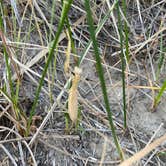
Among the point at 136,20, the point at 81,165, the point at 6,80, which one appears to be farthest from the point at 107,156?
the point at 136,20

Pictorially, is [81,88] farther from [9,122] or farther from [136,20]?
[136,20]

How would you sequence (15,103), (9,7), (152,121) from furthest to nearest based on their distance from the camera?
1. (9,7)
2. (152,121)
3. (15,103)

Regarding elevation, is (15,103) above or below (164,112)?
above

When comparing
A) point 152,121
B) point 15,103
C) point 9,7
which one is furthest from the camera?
point 9,7

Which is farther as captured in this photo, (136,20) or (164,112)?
(136,20)

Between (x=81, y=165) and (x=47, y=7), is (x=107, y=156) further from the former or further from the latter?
(x=47, y=7)

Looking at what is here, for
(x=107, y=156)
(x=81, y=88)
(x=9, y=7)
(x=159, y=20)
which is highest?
(x=9, y=7)
